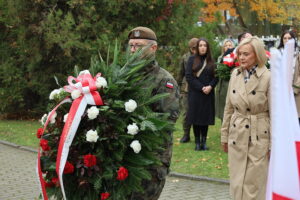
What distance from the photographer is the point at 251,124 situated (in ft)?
18.6

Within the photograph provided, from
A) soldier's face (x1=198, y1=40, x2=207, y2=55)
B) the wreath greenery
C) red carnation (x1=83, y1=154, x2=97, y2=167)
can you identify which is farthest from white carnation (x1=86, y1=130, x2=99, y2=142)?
soldier's face (x1=198, y1=40, x2=207, y2=55)

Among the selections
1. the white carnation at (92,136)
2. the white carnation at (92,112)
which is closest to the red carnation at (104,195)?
the white carnation at (92,136)

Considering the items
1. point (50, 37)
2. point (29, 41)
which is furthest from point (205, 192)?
point (29, 41)

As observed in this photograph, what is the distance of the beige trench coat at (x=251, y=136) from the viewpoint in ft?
18.5

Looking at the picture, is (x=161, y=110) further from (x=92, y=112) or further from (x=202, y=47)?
(x=202, y=47)

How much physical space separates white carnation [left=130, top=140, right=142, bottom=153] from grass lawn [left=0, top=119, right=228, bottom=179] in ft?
8.14

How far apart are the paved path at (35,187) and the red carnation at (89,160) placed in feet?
12.1

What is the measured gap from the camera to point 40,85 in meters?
15.9

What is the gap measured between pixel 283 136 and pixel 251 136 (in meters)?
2.53

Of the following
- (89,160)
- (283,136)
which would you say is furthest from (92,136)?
(283,136)

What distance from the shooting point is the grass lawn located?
924 cm

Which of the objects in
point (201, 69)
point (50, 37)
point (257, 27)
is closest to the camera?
point (201, 69)

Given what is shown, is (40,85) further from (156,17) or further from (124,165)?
(124,165)

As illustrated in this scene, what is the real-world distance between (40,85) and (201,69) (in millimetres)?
6695
